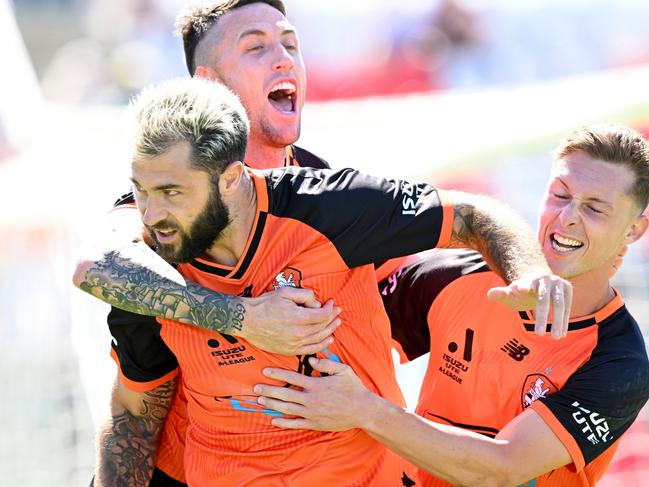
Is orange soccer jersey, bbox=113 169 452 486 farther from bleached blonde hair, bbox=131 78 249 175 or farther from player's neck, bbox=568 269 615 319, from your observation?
player's neck, bbox=568 269 615 319

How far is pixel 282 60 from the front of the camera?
368 cm

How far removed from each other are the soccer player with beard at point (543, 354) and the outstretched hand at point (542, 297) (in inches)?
19.3

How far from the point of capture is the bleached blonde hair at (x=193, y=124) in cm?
261

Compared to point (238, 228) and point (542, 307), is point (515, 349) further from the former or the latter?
point (238, 228)

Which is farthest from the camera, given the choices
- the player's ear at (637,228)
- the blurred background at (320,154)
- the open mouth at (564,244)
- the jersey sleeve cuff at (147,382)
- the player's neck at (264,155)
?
the blurred background at (320,154)

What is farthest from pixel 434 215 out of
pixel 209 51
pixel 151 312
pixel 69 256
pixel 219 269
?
pixel 69 256

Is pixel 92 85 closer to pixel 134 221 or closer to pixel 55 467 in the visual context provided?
pixel 55 467

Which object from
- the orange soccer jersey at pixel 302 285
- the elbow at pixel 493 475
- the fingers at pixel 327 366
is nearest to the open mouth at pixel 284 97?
the orange soccer jersey at pixel 302 285

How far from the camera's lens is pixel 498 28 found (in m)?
8.77

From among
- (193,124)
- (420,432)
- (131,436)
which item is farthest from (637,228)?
(131,436)

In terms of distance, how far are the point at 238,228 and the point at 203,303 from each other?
241mm

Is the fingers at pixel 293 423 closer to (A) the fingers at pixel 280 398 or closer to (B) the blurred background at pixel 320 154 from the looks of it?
(A) the fingers at pixel 280 398

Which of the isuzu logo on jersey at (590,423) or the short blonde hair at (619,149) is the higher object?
the short blonde hair at (619,149)

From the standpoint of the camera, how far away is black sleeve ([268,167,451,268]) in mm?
2717
